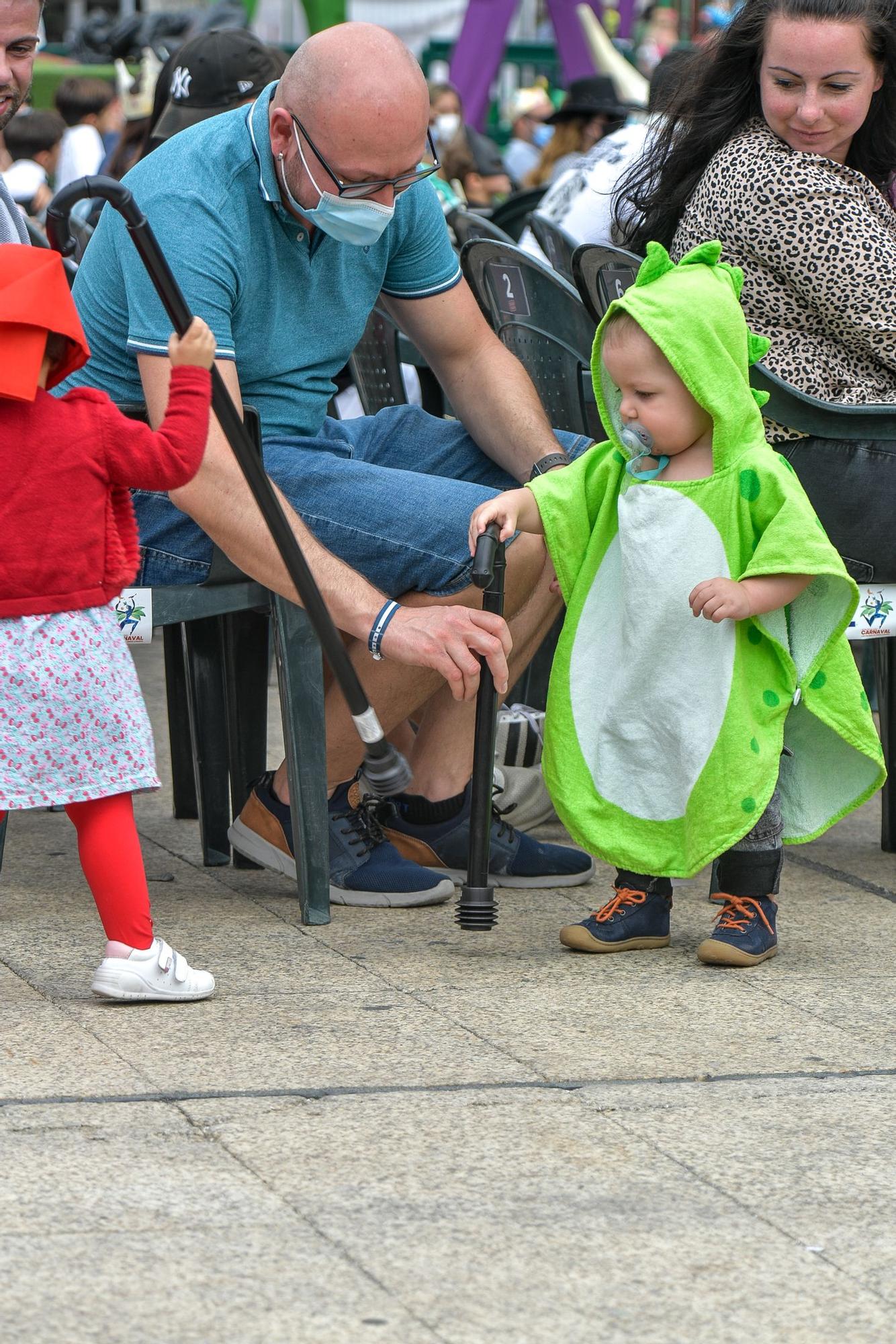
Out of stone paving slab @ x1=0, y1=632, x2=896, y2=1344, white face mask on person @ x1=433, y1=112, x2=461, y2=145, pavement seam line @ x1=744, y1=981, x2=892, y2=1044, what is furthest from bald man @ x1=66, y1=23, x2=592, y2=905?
white face mask on person @ x1=433, y1=112, x2=461, y2=145

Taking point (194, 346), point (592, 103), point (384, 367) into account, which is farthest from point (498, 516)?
point (592, 103)

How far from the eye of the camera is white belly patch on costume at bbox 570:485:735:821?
2.96 meters

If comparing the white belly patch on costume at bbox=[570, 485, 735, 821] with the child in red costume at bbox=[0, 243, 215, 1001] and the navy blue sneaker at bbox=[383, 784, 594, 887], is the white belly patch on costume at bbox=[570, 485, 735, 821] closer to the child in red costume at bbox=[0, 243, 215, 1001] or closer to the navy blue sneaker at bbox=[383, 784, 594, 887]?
the navy blue sneaker at bbox=[383, 784, 594, 887]

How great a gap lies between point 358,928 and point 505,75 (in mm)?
21521

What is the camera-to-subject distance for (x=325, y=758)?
3.32 m

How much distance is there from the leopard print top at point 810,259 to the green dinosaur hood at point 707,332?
0.39 meters

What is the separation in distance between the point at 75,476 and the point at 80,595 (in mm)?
169

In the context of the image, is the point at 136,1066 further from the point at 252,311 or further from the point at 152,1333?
the point at 252,311

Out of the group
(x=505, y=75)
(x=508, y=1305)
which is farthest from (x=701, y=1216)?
(x=505, y=75)

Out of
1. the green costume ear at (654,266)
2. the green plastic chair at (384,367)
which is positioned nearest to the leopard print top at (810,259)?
the green costume ear at (654,266)

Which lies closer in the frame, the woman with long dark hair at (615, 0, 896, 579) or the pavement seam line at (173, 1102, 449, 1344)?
the pavement seam line at (173, 1102, 449, 1344)

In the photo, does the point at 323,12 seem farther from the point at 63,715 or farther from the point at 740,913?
the point at 63,715

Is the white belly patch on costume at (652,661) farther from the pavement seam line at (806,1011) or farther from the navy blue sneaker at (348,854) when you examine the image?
the navy blue sneaker at (348,854)

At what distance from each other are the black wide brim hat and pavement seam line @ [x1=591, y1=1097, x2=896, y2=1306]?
23.5 ft
